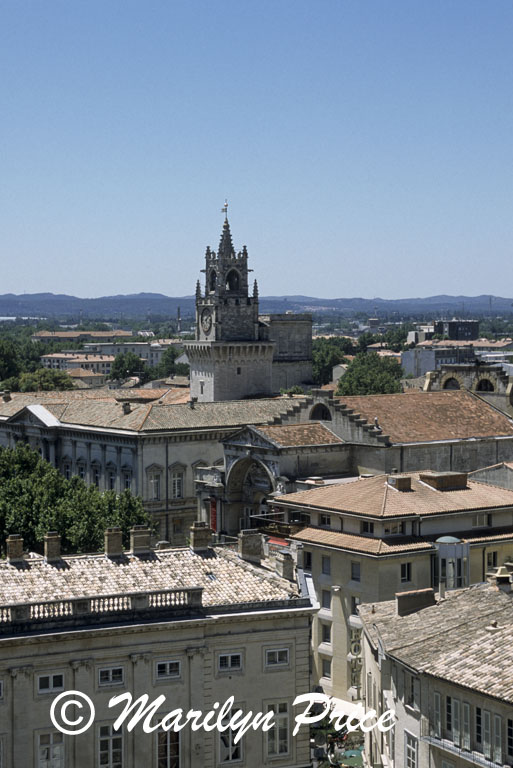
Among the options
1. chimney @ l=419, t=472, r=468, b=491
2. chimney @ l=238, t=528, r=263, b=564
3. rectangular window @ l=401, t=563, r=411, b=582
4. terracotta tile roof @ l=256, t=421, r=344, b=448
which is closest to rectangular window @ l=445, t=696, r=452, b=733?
chimney @ l=238, t=528, r=263, b=564

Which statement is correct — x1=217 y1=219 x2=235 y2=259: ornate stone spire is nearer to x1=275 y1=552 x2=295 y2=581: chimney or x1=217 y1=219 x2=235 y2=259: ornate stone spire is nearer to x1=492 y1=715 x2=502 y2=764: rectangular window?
x1=275 y1=552 x2=295 y2=581: chimney

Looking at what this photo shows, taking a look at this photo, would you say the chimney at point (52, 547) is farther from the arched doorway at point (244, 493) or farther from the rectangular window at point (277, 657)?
the arched doorway at point (244, 493)

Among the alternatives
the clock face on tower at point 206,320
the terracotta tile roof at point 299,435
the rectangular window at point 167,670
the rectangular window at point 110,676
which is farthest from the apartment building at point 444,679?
the clock face on tower at point 206,320

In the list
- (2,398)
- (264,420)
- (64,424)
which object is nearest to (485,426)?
(264,420)

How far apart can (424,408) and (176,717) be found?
162 feet

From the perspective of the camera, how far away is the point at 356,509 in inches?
2598

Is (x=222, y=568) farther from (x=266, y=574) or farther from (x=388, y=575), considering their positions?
(x=388, y=575)

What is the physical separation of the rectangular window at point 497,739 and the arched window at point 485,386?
58.4 meters

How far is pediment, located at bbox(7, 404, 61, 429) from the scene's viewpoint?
110m

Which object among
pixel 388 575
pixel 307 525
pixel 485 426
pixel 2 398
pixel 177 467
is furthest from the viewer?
pixel 2 398

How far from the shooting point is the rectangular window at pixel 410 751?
140ft

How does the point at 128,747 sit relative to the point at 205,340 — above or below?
below

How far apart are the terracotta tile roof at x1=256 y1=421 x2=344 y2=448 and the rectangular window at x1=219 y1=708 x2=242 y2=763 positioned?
133ft

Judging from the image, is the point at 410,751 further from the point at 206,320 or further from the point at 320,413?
the point at 206,320
